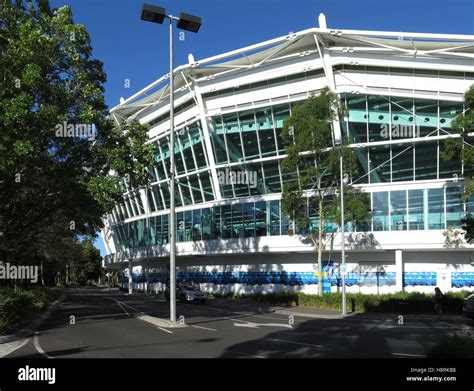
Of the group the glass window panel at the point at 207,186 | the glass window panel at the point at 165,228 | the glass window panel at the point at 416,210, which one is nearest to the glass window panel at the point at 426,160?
the glass window panel at the point at 416,210

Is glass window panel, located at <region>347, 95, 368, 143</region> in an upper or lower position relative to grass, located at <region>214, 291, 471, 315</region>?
upper

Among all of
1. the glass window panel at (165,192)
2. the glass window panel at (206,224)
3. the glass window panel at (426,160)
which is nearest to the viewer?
the glass window panel at (426,160)

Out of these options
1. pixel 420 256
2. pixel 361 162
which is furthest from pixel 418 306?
pixel 361 162

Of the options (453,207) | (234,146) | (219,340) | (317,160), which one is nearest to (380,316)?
(317,160)

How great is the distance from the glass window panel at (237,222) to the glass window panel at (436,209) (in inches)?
614

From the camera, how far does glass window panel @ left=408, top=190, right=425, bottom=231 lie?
37.9 meters

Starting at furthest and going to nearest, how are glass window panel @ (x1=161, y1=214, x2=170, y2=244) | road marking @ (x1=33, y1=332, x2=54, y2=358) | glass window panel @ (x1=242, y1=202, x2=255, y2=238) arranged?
glass window panel @ (x1=161, y1=214, x2=170, y2=244), glass window panel @ (x1=242, y1=202, x2=255, y2=238), road marking @ (x1=33, y1=332, x2=54, y2=358)

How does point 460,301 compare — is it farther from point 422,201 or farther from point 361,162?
point 361,162

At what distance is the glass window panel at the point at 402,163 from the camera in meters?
39.4

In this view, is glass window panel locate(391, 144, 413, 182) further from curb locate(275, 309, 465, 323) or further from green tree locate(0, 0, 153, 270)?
green tree locate(0, 0, 153, 270)

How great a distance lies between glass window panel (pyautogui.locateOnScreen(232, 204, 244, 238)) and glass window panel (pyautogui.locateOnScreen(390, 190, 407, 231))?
42.6 ft

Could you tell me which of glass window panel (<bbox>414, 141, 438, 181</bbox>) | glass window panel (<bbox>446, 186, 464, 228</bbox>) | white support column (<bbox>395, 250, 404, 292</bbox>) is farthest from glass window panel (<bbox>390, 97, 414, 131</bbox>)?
white support column (<bbox>395, 250, 404, 292</bbox>)

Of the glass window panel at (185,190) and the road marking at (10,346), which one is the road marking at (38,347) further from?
the glass window panel at (185,190)

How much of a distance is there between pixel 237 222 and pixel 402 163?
579 inches
